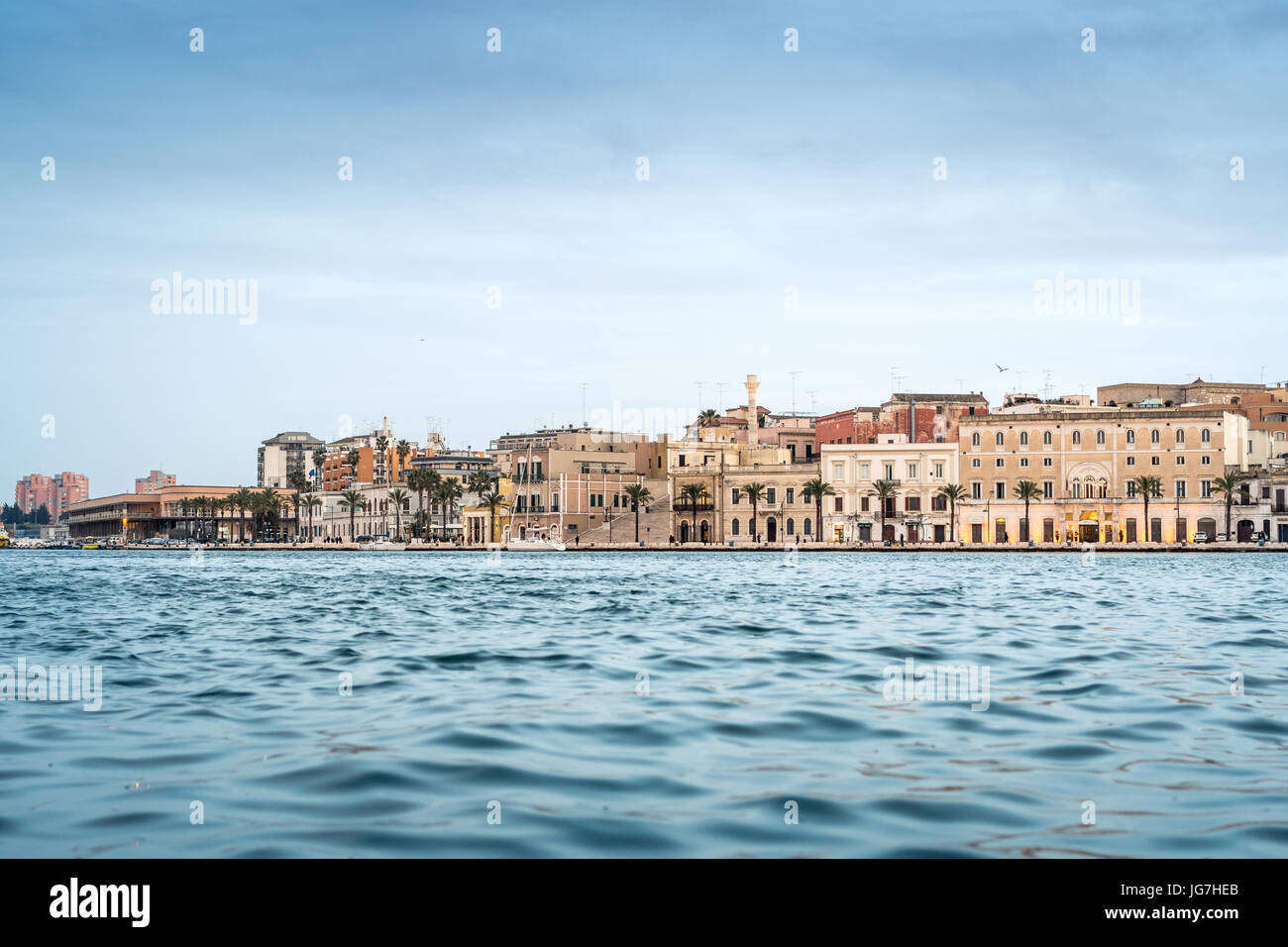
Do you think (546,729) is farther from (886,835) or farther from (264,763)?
(886,835)

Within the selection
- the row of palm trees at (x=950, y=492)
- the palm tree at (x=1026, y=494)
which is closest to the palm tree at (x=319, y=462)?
the row of palm trees at (x=950, y=492)

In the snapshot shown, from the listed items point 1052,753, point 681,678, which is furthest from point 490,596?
point 1052,753

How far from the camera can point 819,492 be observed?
10112cm

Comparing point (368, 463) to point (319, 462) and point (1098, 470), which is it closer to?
point (319, 462)

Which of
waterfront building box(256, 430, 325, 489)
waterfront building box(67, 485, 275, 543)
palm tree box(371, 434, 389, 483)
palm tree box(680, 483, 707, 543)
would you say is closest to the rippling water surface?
palm tree box(680, 483, 707, 543)

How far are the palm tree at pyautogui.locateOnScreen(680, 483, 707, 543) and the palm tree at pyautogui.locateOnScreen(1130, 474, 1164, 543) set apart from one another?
3546cm

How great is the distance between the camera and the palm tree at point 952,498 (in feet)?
318

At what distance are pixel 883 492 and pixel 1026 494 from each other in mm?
11102

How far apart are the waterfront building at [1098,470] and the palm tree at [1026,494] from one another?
0.21 meters

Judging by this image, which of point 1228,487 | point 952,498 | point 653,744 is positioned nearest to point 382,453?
point 952,498

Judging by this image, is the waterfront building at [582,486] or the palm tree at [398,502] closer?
the waterfront building at [582,486]

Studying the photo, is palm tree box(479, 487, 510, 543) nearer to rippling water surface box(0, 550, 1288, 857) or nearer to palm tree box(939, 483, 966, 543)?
palm tree box(939, 483, 966, 543)

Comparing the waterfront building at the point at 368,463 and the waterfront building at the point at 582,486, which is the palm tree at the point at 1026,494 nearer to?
the waterfront building at the point at 582,486

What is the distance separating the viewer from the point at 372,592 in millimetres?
37250
